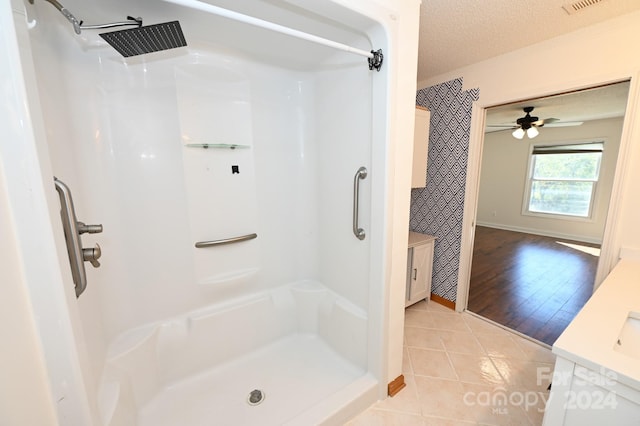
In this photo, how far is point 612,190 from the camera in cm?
162

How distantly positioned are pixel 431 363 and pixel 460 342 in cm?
40

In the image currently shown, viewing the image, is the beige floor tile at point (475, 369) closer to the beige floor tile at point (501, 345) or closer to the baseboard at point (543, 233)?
the beige floor tile at point (501, 345)

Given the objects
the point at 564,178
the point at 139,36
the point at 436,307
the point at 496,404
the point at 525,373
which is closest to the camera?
the point at 139,36

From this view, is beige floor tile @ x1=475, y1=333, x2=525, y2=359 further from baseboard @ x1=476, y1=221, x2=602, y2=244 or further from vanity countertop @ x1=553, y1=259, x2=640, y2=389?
baseboard @ x1=476, y1=221, x2=602, y2=244

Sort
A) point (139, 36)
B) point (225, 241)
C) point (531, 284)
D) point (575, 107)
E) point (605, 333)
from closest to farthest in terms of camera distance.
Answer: point (605, 333) → point (139, 36) → point (225, 241) → point (531, 284) → point (575, 107)

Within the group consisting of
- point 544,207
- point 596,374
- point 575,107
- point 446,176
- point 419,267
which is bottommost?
point 419,267

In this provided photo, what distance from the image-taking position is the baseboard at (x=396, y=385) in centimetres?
151

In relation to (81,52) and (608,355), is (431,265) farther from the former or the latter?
(81,52)

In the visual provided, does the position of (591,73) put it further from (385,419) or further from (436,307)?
(385,419)

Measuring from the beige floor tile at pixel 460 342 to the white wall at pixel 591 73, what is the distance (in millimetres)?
958

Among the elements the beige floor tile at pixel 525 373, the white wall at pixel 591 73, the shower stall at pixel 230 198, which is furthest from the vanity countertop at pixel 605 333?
the beige floor tile at pixel 525 373

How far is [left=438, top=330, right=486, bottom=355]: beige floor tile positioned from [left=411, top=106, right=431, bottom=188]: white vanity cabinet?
1325 mm

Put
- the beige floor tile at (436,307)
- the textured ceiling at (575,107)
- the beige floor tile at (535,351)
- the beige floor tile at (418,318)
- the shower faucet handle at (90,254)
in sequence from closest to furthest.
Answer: the shower faucet handle at (90,254) → the beige floor tile at (535,351) → the beige floor tile at (418,318) → the beige floor tile at (436,307) → the textured ceiling at (575,107)

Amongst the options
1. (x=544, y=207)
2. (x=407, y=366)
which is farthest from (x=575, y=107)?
(x=407, y=366)
